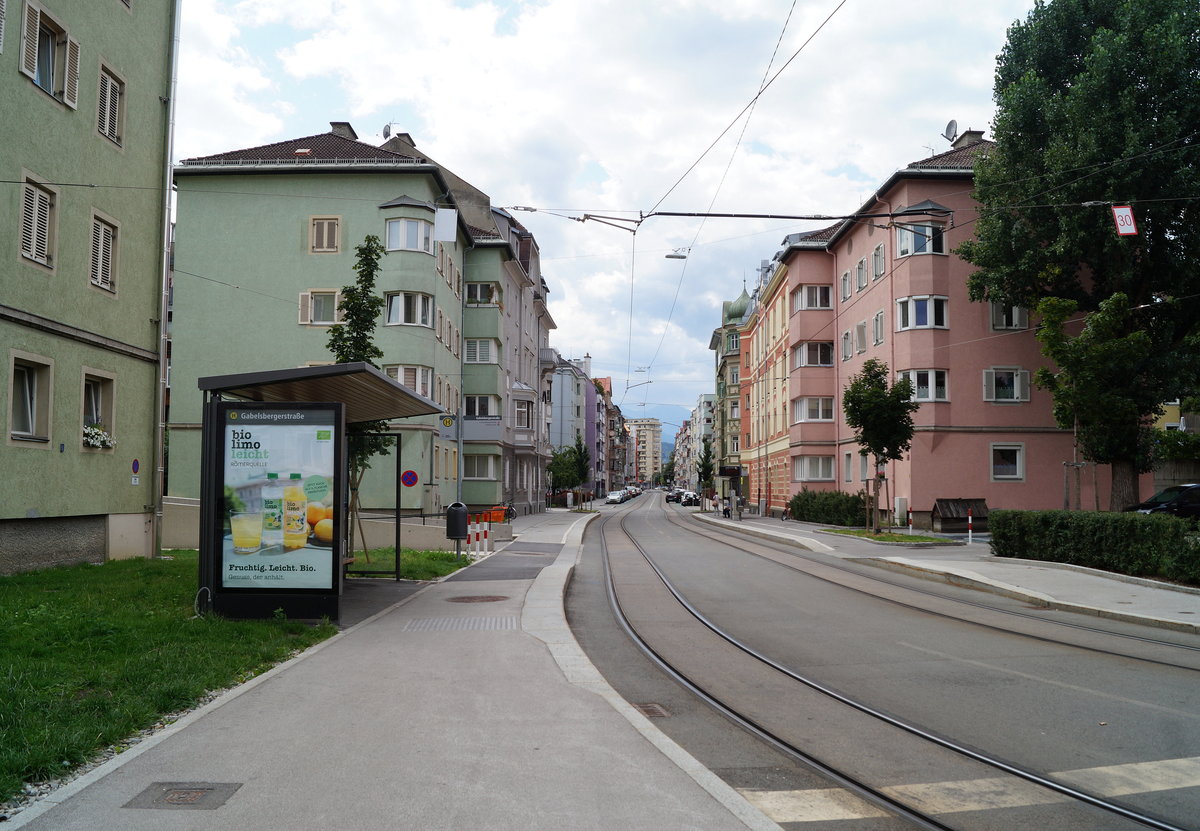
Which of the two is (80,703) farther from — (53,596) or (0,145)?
(0,145)

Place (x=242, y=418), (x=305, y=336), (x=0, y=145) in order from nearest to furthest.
A: 1. (x=242, y=418)
2. (x=0, y=145)
3. (x=305, y=336)

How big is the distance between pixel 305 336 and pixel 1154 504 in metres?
32.5

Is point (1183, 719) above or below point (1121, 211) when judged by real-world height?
below

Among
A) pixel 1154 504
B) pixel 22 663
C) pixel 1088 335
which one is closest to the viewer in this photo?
pixel 22 663

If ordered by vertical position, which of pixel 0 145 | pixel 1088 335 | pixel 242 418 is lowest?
pixel 242 418

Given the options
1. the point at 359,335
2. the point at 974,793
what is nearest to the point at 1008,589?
the point at 974,793

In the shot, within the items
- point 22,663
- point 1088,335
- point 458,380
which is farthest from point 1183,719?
point 458,380

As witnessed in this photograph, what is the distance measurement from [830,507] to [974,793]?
3759 centimetres

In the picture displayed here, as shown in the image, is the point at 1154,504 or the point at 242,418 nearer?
the point at 242,418

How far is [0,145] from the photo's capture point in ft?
49.0

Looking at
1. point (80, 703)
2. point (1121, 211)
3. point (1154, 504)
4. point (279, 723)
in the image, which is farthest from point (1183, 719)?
point (1154, 504)

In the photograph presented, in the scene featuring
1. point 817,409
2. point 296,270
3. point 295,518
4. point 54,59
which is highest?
point 296,270

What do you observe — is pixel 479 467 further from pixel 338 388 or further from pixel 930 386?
pixel 338 388

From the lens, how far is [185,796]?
496cm
